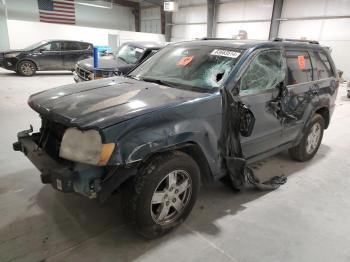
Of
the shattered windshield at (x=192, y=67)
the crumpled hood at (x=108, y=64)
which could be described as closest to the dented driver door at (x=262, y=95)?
the shattered windshield at (x=192, y=67)

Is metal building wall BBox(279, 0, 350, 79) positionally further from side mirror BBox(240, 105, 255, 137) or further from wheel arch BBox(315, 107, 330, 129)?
side mirror BBox(240, 105, 255, 137)

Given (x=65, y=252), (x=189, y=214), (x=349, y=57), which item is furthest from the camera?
(x=349, y=57)

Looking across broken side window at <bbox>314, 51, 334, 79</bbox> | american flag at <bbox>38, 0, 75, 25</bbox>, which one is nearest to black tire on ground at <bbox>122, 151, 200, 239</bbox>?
broken side window at <bbox>314, 51, 334, 79</bbox>

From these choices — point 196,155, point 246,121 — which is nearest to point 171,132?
point 196,155

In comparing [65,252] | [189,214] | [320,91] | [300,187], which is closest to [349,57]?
[320,91]

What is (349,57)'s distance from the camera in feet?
42.8

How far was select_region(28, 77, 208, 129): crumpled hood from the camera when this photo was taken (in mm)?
1939

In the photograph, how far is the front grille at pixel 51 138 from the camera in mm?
2312

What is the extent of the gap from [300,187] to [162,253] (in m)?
1.91

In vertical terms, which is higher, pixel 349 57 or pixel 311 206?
pixel 349 57

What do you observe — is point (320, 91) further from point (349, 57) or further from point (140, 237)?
point (349, 57)

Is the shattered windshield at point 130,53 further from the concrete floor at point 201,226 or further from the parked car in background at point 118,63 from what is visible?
the concrete floor at point 201,226

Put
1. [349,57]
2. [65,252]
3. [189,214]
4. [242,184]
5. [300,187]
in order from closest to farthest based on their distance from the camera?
[65,252] < [189,214] < [242,184] < [300,187] < [349,57]

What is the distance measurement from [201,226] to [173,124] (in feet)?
3.20
